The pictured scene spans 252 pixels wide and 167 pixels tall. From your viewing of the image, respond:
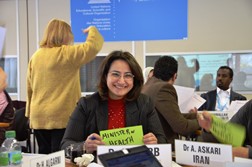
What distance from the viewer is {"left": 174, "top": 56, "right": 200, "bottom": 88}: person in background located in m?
4.32

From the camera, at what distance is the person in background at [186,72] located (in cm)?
432

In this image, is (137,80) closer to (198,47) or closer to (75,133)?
(75,133)

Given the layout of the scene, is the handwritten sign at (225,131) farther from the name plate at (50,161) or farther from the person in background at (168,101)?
the person in background at (168,101)

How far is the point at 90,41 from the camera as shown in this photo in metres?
2.42

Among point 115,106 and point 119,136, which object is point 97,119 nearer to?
point 115,106

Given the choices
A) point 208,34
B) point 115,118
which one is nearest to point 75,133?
point 115,118

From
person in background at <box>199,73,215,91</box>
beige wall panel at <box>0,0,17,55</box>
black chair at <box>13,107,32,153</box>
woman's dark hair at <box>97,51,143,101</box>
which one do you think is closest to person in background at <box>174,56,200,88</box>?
person in background at <box>199,73,215,91</box>

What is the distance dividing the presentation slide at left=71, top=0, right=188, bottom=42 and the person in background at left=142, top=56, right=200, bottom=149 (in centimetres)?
157

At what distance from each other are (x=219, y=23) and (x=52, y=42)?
2.64m

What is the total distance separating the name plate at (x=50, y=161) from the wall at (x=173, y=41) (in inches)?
130

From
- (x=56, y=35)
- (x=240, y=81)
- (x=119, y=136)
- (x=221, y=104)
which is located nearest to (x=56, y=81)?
(x=56, y=35)

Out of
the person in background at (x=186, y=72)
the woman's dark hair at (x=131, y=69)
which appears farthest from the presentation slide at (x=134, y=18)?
the woman's dark hair at (x=131, y=69)

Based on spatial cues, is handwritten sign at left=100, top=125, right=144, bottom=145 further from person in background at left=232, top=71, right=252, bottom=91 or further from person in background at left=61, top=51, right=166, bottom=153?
person in background at left=232, top=71, right=252, bottom=91

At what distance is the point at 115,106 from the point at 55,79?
2.24 ft
